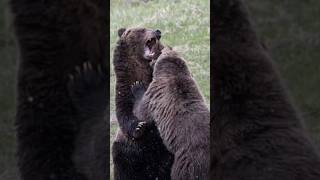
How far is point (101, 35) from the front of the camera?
2.49 meters

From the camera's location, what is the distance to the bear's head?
2559 mm

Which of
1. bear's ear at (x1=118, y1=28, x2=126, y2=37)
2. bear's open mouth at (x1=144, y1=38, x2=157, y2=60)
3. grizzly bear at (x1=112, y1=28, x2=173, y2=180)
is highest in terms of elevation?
bear's ear at (x1=118, y1=28, x2=126, y2=37)

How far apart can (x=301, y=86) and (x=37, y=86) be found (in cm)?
100

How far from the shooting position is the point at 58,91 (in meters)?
2.50

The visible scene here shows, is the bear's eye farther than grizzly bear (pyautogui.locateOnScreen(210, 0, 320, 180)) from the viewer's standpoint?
Yes

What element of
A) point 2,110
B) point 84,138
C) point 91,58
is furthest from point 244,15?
point 2,110

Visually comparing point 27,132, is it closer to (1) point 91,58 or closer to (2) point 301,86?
(1) point 91,58

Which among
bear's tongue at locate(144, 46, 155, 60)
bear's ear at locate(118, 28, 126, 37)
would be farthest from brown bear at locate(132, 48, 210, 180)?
bear's ear at locate(118, 28, 126, 37)

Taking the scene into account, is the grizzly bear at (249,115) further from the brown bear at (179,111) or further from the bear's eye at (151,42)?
the bear's eye at (151,42)

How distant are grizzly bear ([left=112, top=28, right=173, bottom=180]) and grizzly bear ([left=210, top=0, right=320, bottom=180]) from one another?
240mm

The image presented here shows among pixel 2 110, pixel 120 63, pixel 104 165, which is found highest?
pixel 120 63

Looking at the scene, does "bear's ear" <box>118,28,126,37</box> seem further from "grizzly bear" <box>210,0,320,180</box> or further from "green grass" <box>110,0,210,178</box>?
"grizzly bear" <box>210,0,320,180</box>

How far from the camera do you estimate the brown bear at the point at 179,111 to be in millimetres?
2559

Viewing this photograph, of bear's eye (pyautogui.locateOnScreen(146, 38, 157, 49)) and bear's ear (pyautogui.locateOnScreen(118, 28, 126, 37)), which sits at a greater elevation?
bear's ear (pyautogui.locateOnScreen(118, 28, 126, 37))
